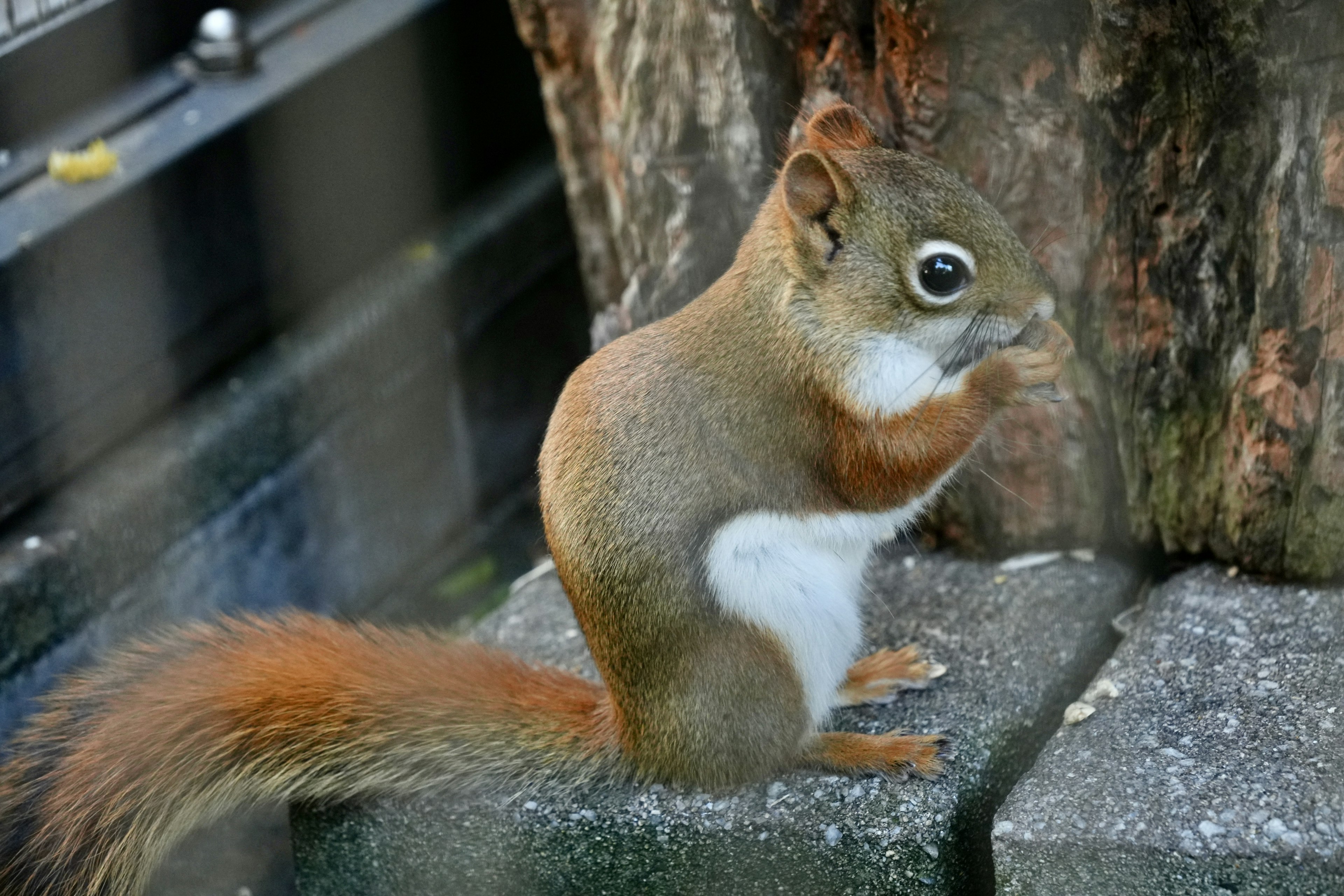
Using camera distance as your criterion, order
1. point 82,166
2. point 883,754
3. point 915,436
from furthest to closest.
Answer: point 82,166, point 883,754, point 915,436

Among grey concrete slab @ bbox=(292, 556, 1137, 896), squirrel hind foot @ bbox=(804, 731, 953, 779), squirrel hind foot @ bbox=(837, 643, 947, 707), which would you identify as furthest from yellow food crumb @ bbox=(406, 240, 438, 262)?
squirrel hind foot @ bbox=(804, 731, 953, 779)

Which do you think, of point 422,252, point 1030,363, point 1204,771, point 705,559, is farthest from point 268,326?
point 1204,771

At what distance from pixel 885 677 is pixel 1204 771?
0.53 m

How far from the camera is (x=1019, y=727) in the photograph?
2340mm

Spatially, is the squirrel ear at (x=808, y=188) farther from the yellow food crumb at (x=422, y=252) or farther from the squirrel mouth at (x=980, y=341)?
the yellow food crumb at (x=422, y=252)

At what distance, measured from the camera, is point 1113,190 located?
2.33 metres

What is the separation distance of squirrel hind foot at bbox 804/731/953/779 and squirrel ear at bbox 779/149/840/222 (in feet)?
2.62

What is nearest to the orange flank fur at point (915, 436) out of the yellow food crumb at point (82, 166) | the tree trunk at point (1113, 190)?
the tree trunk at point (1113, 190)

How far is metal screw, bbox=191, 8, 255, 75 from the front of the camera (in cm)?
340

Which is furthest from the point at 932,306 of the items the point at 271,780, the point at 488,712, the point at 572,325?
the point at 572,325

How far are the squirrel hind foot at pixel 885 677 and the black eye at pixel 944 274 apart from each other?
0.69 meters

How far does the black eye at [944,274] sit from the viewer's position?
1998 millimetres

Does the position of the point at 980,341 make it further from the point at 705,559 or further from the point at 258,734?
the point at 258,734

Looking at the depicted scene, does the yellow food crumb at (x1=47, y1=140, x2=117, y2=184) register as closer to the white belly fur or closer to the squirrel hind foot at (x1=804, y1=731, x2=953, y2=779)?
the white belly fur
